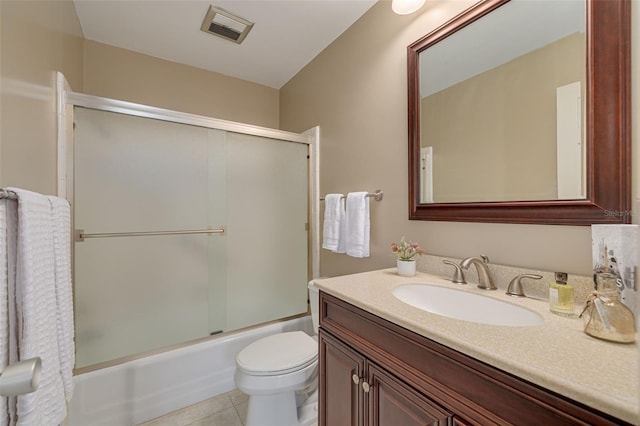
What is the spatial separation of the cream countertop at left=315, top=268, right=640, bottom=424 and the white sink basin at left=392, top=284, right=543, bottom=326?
3cm

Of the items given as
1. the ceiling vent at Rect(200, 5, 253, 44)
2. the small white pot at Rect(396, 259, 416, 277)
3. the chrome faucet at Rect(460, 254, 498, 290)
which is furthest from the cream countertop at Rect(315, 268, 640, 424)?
the ceiling vent at Rect(200, 5, 253, 44)

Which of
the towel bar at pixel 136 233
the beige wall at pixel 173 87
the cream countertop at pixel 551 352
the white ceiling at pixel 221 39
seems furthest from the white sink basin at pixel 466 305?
the beige wall at pixel 173 87

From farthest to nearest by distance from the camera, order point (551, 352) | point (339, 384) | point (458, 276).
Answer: point (458, 276) < point (339, 384) < point (551, 352)

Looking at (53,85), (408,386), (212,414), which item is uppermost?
(53,85)

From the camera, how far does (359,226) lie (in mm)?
1546

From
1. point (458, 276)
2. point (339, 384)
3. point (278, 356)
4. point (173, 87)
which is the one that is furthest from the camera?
point (173, 87)

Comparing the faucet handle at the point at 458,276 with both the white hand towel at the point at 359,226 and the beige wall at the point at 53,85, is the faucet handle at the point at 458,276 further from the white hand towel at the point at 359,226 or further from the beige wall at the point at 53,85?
the beige wall at the point at 53,85

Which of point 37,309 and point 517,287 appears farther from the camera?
point 517,287

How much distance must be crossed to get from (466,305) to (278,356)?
37.1 inches

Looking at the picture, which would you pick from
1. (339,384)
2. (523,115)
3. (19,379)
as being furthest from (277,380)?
(523,115)

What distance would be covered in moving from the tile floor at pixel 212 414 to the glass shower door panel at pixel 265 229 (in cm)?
43

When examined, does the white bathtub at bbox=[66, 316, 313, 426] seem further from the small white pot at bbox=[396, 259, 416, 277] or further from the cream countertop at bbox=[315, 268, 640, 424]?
the cream countertop at bbox=[315, 268, 640, 424]

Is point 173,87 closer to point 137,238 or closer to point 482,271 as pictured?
point 137,238

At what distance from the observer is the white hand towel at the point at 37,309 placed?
0.58m
